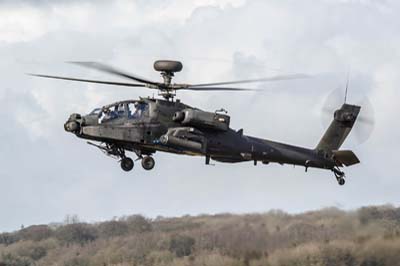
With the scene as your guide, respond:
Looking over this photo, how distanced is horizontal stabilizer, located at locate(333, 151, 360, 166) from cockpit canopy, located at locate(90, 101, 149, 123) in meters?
6.59

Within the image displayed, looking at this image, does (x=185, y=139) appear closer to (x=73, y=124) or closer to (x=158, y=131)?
(x=158, y=131)

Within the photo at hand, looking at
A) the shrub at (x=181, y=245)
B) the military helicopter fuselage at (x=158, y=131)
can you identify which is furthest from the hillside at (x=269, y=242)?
the military helicopter fuselage at (x=158, y=131)

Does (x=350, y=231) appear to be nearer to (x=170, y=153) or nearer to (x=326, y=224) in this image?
(x=326, y=224)

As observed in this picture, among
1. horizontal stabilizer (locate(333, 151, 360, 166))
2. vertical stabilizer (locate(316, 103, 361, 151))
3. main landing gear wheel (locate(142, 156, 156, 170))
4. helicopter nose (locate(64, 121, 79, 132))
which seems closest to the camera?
helicopter nose (locate(64, 121, 79, 132))

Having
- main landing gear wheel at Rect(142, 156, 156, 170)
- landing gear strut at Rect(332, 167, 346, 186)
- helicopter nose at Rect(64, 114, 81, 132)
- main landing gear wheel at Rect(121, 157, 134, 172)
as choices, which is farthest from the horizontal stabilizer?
helicopter nose at Rect(64, 114, 81, 132)

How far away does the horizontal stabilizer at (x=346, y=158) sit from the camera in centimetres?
4481

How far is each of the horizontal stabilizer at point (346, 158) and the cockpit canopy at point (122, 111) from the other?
6.59 metres

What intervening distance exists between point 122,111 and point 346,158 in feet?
24.8

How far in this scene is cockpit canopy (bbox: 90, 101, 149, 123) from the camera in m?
42.6

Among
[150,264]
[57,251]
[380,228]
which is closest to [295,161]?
[380,228]

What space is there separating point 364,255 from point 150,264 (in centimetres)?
1605

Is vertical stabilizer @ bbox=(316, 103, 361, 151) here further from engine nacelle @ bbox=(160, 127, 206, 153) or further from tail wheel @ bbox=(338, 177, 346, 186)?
engine nacelle @ bbox=(160, 127, 206, 153)

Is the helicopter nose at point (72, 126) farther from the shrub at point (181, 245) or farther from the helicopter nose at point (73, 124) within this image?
the shrub at point (181, 245)

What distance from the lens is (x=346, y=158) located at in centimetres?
4488
